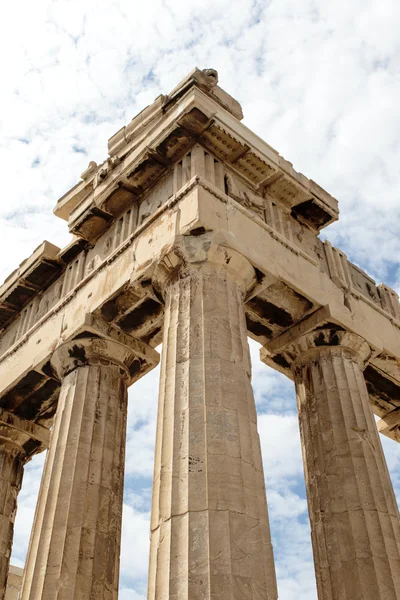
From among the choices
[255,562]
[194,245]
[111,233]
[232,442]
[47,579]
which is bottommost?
[255,562]

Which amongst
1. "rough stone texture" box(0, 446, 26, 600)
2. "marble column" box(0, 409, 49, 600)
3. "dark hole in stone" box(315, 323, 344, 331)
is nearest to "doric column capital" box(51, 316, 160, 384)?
"marble column" box(0, 409, 49, 600)

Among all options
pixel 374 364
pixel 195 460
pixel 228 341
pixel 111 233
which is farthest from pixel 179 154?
pixel 195 460

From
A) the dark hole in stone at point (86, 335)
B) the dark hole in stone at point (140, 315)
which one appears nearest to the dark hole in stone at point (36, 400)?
the dark hole in stone at point (86, 335)

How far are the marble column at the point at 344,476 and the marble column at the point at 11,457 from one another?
315 inches

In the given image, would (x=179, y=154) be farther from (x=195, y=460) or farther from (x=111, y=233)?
(x=195, y=460)

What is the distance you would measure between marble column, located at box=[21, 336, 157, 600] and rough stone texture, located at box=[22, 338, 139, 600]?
0.02 meters

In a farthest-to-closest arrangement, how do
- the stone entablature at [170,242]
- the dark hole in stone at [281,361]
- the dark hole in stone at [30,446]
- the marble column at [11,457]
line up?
1. the dark hole in stone at [30,446]
2. the marble column at [11,457]
3. the dark hole in stone at [281,361]
4. the stone entablature at [170,242]

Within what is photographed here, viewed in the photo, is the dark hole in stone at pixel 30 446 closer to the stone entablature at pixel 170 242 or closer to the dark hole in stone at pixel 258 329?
the stone entablature at pixel 170 242

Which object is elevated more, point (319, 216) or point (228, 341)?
point (319, 216)

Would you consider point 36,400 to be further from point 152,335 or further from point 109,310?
point 109,310

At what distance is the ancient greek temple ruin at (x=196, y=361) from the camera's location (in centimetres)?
1079

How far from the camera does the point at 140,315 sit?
16.4 meters

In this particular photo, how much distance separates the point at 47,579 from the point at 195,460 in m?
4.41

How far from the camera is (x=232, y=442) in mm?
11102
